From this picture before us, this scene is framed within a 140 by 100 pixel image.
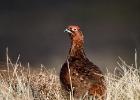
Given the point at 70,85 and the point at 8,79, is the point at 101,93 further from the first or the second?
the point at 8,79

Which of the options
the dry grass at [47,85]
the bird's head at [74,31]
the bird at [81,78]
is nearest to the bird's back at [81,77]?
the bird at [81,78]

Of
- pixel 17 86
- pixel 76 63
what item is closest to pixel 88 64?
pixel 76 63

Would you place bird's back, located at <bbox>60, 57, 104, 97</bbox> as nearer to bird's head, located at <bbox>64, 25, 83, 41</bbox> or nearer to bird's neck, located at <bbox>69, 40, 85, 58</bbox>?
bird's neck, located at <bbox>69, 40, 85, 58</bbox>

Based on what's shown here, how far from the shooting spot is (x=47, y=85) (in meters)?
9.88

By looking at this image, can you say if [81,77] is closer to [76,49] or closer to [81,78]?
[81,78]

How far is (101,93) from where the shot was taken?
9070mm

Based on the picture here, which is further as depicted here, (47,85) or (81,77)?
(47,85)

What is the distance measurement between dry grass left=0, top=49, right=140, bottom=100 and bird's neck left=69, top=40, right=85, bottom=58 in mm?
344

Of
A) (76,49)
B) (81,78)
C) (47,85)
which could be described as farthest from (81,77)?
(47,85)

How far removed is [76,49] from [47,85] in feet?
1.59

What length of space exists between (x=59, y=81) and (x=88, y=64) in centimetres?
61

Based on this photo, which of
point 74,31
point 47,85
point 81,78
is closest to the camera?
point 81,78

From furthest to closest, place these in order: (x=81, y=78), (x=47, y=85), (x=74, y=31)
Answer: (x=47, y=85) → (x=74, y=31) → (x=81, y=78)

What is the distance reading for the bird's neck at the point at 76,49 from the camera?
9.67 m
